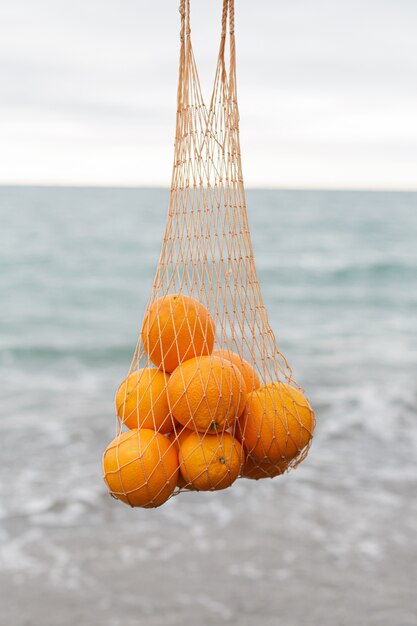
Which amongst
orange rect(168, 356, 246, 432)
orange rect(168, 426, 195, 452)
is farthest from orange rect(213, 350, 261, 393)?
orange rect(168, 426, 195, 452)

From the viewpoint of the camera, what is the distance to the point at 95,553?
24.7ft

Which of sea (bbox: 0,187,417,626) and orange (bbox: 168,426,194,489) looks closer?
orange (bbox: 168,426,194,489)

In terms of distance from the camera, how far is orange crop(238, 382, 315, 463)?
2.50 meters

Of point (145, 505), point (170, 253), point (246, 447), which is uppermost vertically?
point (170, 253)

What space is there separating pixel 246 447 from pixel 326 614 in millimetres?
4613

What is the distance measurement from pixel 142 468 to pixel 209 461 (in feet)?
0.68

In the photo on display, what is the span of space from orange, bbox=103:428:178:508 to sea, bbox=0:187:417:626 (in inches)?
179

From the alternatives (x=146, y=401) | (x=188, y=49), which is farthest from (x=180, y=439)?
(x=188, y=49)

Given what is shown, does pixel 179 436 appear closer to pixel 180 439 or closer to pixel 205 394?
pixel 180 439

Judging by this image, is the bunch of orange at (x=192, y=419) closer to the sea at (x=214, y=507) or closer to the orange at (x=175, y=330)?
the orange at (x=175, y=330)

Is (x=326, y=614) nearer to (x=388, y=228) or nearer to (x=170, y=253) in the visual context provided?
(x=170, y=253)

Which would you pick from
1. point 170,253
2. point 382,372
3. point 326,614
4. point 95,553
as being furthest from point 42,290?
point 170,253

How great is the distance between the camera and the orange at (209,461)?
238 centimetres

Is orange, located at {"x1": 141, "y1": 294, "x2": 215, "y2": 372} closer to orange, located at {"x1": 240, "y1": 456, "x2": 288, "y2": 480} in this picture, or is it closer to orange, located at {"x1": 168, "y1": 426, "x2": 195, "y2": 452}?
orange, located at {"x1": 168, "y1": 426, "x2": 195, "y2": 452}
